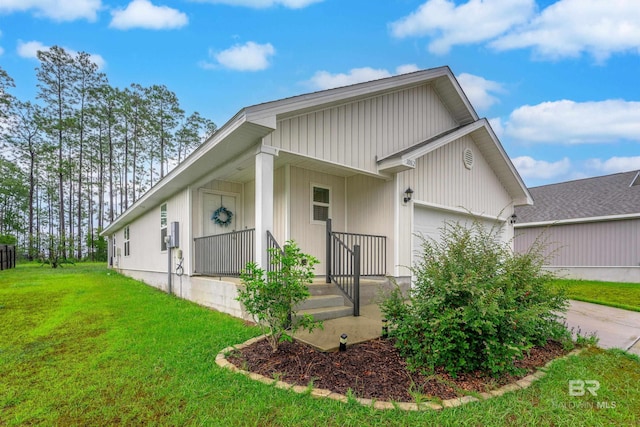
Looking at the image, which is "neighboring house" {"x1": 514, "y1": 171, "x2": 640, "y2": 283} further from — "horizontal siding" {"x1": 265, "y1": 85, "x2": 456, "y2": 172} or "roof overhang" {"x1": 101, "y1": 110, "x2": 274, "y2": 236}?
"roof overhang" {"x1": 101, "y1": 110, "x2": 274, "y2": 236}

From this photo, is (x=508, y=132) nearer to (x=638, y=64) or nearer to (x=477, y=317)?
(x=638, y=64)

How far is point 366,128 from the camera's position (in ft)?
19.8

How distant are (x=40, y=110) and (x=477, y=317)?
3028 cm

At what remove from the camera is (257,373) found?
2.94 metres

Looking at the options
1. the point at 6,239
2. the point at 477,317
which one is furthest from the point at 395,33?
the point at 6,239

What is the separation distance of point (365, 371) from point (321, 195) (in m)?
4.28

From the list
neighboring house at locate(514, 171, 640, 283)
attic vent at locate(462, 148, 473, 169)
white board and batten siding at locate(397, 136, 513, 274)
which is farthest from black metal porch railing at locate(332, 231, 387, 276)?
neighboring house at locate(514, 171, 640, 283)

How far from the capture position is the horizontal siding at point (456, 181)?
680 centimetres

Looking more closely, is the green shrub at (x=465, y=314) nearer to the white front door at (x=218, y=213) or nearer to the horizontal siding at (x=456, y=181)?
the horizontal siding at (x=456, y=181)

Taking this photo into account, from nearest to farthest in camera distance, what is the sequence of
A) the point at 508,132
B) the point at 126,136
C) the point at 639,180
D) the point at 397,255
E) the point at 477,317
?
the point at 477,317 < the point at 397,255 < the point at 639,180 < the point at 508,132 < the point at 126,136

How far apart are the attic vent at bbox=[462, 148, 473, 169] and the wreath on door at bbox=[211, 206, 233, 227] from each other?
5.92 meters

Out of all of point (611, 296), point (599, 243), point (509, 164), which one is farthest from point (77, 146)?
point (599, 243)

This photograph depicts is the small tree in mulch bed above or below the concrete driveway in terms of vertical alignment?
above

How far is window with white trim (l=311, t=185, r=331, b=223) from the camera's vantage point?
261 inches
